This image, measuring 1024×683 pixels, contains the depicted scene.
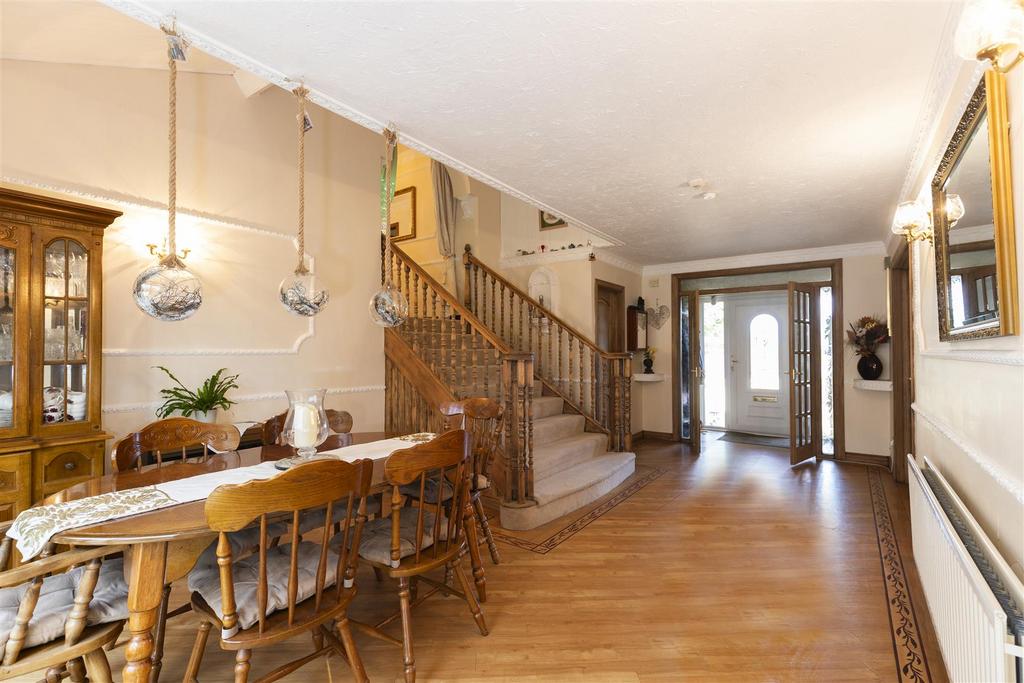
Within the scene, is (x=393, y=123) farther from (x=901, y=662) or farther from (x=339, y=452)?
(x=901, y=662)

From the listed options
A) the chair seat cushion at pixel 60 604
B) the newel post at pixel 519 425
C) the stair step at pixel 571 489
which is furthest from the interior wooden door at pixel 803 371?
the chair seat cushion at pixel 60 604

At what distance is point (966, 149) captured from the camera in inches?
71.9

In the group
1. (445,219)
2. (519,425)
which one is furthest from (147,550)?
(445,219)

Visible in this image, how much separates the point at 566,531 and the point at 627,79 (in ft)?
9.85

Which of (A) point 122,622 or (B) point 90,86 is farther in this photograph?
(B) point 90,86

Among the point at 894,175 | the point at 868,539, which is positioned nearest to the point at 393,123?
the point at 894,175

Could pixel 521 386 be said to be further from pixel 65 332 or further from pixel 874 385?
pixel 874 385

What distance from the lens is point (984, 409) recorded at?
5.64ft

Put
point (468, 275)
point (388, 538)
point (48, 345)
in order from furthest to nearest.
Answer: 1. point (468, 275)
2. point (48, 345)
3. point (388, 538)

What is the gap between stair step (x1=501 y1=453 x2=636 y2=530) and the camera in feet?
12.3

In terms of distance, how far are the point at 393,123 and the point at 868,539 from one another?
4272 mm

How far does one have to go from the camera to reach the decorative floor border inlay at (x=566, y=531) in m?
3.42

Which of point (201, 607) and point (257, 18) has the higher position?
point (257, 18)

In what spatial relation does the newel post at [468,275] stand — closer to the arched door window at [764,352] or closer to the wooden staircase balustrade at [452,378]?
the wooden staircase balustrade at [452,378]
